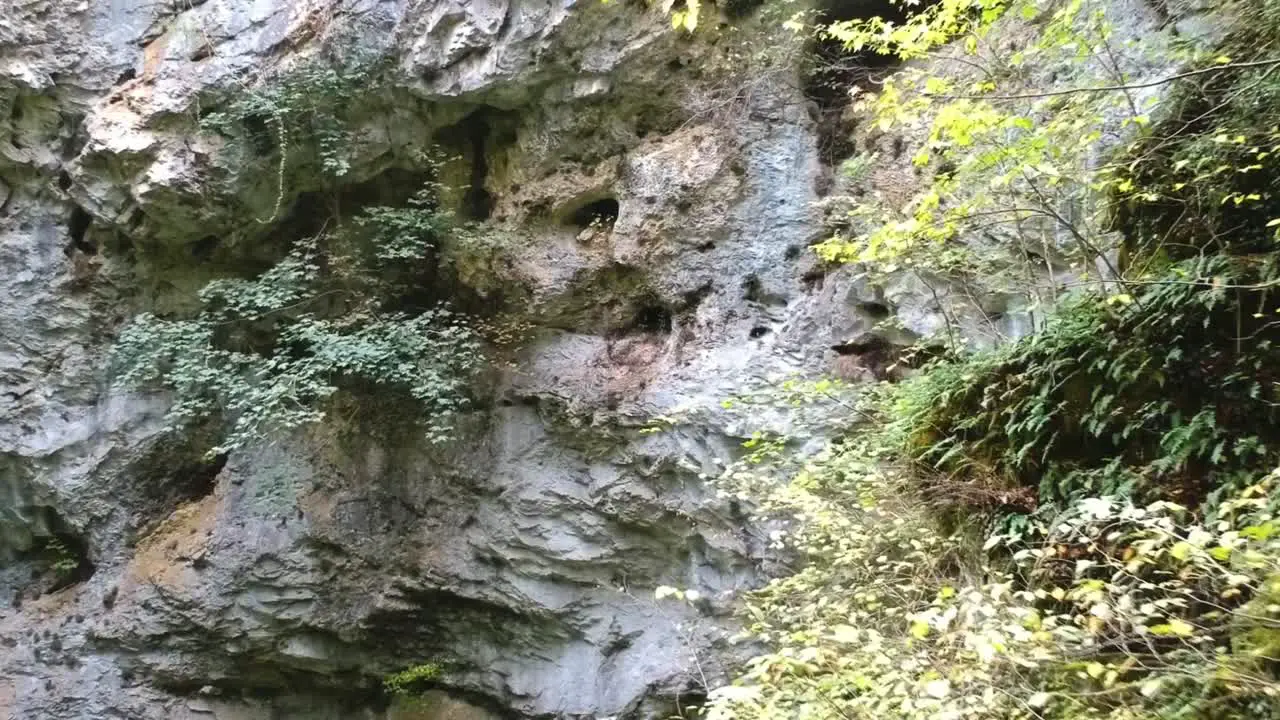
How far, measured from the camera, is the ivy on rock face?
19.3ft

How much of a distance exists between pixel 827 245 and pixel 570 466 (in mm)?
2983

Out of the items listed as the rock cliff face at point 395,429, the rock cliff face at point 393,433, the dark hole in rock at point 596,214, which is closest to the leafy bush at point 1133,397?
the rock cliff face at point 395,429

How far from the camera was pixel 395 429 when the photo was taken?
6621 mm

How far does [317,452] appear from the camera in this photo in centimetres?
659

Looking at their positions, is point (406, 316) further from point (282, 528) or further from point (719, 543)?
point (719, 543)

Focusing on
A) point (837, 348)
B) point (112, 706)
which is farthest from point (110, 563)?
point (837, 348)

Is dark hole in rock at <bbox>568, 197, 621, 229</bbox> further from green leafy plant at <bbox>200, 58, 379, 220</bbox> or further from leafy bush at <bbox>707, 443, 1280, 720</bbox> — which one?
leafy bush at <bbox>707, 443, 1280, 720</bbox>

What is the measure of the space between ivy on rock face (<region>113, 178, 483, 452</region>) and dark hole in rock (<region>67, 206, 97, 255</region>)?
36.2 inches

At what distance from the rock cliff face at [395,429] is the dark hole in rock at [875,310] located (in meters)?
0.04

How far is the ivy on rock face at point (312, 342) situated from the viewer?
5.89 meters

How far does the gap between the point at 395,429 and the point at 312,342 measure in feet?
3.30

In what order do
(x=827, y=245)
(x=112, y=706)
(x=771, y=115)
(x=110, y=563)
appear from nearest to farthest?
(x=827, y=245) → (x=771, y=115) → (x=112, y=706) → (x=110, y=563)

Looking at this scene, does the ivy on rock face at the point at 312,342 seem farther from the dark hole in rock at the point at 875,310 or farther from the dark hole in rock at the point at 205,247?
the dark hole in rock at the point at 875,310

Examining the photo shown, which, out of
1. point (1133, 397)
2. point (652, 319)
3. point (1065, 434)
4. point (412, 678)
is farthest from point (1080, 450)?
point (412, 678)
